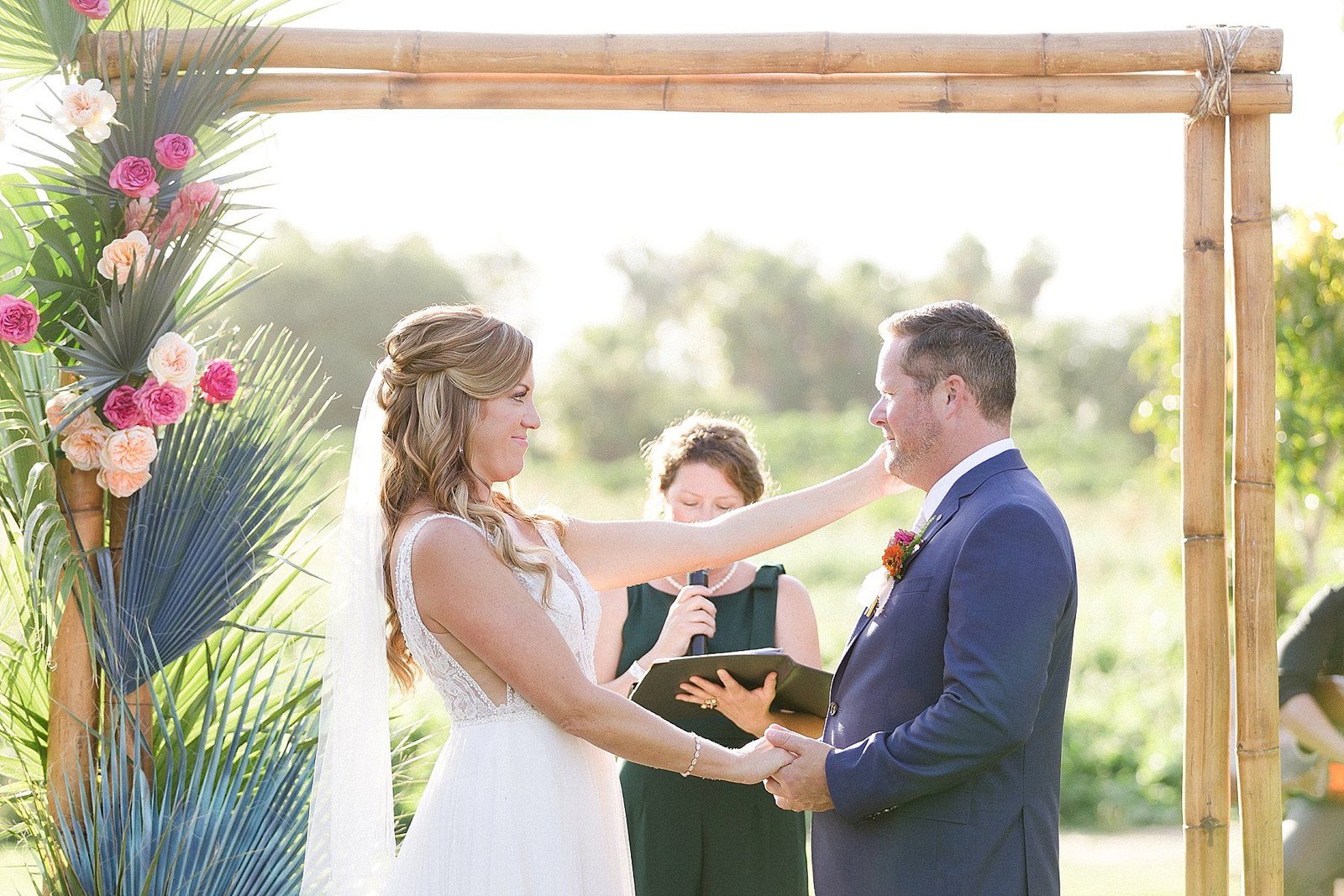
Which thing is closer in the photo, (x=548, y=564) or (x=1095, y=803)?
(x=548, y=564)

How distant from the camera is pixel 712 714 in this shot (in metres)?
3.81

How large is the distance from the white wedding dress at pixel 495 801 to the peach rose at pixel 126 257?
1358mm

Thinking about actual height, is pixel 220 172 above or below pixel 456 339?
above

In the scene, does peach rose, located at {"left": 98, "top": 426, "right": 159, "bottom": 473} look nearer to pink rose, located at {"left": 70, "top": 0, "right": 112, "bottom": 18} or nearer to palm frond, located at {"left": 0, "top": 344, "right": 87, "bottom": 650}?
palm frond, located at {"left": 0, "top": 344, "right": 87, "bottom": 650}

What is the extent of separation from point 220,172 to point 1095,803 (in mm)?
8400

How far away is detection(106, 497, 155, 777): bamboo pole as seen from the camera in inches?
146

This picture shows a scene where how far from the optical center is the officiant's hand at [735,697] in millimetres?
3439

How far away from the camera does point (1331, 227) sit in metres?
6.64

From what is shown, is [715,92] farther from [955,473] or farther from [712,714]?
[712,714]

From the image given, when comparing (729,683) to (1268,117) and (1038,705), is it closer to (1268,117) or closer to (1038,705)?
(1038,705)

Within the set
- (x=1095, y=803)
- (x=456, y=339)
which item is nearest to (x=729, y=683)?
(x=456, y=339)

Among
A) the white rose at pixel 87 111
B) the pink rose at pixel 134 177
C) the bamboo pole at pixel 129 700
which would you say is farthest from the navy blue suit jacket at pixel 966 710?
the white rose at pixel 87 111

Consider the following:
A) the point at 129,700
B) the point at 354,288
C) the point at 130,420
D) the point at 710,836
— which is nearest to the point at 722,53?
the point at 130,420

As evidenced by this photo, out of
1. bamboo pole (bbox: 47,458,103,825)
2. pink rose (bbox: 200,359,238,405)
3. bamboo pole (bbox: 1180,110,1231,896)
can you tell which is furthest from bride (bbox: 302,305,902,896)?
bamboo pole (bbox: 1180,110,1231,896)
